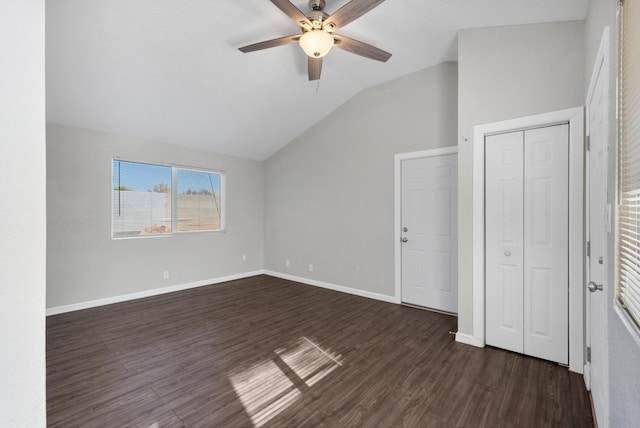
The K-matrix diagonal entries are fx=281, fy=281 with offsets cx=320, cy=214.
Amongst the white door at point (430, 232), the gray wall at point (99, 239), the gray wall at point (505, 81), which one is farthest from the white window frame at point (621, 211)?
the gray wall at point (99, 239)

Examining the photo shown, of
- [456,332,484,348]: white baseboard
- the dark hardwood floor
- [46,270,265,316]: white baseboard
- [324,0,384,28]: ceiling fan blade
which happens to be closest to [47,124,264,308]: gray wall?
[46,270,265,316]: white baseboard

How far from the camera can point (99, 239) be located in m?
3.88

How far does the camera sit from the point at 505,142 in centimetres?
264

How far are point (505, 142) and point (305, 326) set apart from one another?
280 centimetres

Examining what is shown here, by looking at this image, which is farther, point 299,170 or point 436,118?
point 299,170

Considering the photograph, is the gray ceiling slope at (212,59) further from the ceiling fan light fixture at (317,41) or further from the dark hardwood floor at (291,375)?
the dark hardwood floor at (291,375)

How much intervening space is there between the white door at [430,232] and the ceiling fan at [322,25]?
1.64 m

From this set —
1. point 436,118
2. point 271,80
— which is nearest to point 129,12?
point 271,80

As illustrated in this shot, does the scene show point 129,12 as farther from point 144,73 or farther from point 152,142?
point 152,142

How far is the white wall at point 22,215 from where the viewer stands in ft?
2.45

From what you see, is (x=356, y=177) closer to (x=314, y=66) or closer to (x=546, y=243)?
(x=314, y=66)

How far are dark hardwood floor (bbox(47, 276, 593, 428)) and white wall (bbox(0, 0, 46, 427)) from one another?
4.12 feet

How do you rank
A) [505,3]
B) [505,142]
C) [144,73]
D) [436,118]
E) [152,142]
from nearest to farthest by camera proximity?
[505,3] → [505,142] → [144,73] → [436,118] → [152,142]

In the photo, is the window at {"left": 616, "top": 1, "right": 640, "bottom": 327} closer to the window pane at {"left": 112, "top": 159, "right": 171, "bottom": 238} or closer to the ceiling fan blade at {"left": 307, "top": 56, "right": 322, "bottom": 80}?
the ceiling fan blade at {"left": 307, "top": 56, "right": 322, "bottom": 80}
